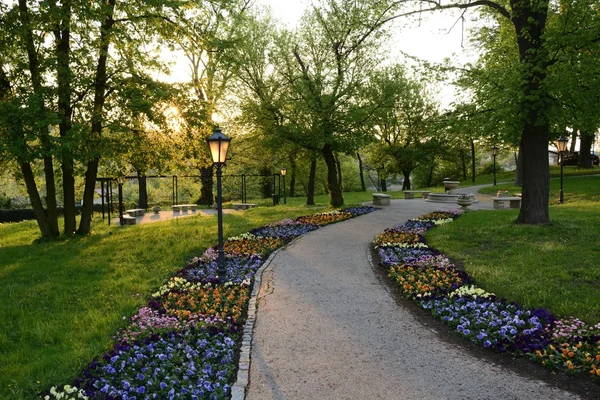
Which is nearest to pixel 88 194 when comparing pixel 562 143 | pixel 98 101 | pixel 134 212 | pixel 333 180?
pixel 98 101

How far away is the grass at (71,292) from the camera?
500 centimetres

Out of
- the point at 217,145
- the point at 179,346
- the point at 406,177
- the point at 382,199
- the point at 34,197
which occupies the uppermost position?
the point at 217,145

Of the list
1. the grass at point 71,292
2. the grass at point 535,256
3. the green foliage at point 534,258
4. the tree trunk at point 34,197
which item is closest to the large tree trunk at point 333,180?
the grass at point 535,256

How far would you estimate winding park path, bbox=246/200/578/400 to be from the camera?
4.42 m

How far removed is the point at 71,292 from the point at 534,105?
41.3 ft

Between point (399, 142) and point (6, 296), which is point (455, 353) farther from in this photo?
point (399, 142)

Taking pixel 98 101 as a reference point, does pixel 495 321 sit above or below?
below

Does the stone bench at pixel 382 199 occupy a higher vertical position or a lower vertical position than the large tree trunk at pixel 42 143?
lower

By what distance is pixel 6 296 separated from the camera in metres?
7.91

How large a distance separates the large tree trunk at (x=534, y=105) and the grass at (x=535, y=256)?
2.84ft

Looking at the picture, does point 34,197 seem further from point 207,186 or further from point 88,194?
point 207,186

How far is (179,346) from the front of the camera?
17.6 ft

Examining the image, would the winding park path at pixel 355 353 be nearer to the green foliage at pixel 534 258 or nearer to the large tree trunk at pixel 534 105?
the green foliage at pixel 534 258

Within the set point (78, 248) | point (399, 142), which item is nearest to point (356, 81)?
point (78, 248)
